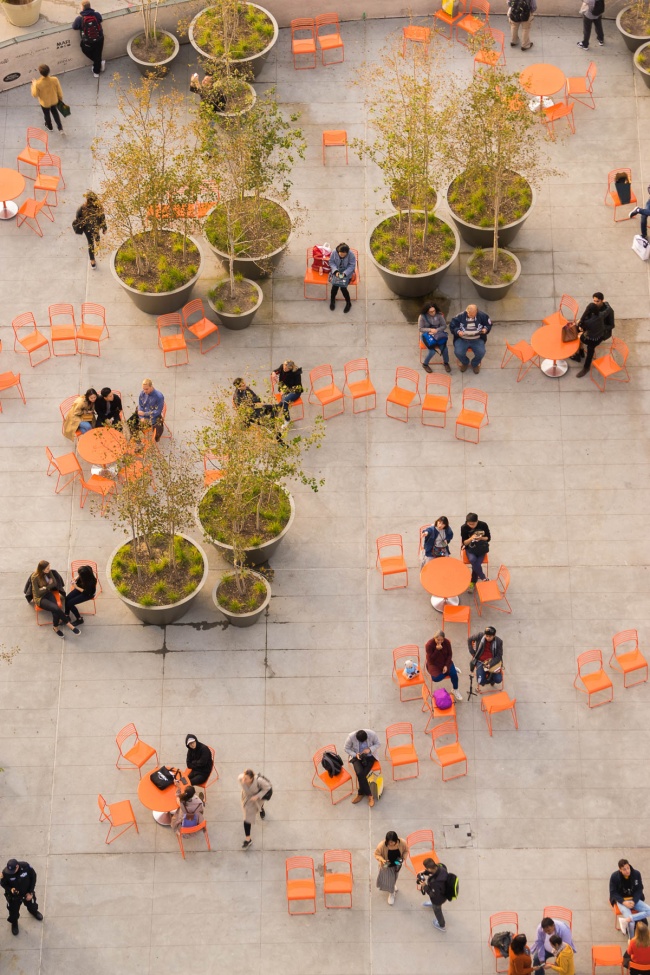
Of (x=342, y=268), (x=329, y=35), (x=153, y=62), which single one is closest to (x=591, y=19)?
(x=329, y=35)

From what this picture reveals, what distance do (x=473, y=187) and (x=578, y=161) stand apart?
2.49 metres

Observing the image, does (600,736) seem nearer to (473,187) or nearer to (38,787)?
(38,787)

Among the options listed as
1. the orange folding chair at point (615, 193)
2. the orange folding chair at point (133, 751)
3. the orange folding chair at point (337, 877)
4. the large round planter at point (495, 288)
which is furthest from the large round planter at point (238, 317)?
the orange folding chair at point (337, 877)

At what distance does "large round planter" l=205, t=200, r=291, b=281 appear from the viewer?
2636 cm

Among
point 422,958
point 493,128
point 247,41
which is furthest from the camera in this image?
point 247,41

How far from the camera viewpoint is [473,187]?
2691cm

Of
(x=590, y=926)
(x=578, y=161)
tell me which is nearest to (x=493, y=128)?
(x=578, y=161)

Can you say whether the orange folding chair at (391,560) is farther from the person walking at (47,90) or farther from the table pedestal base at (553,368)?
the person walking at (47,90)

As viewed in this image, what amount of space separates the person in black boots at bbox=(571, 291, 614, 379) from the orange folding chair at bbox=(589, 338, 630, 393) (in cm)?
24

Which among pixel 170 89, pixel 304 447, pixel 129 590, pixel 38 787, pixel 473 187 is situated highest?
pixel 170 89

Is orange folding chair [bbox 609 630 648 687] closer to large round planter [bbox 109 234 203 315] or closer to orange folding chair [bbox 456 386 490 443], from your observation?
orange folding chair [bbox 456 386 490 443]

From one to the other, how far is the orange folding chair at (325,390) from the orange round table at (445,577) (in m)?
3.48

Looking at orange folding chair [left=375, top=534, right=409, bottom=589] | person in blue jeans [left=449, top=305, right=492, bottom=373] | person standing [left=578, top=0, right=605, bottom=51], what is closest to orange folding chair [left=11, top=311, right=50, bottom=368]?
orange folding chair [left=375, top=534, right=409, bottom=589]

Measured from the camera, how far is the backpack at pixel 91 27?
2855 cm
